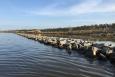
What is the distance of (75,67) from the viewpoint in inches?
780

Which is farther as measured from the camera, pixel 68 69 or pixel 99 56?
pixel 99 56

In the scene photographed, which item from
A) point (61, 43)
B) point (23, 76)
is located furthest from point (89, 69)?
point (61, 43)

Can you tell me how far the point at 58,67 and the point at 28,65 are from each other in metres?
2.63

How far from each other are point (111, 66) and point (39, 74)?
6139 mm

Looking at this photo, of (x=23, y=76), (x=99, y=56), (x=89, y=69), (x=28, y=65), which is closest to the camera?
(x=23, y=76)

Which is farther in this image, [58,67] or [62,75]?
[58,67]

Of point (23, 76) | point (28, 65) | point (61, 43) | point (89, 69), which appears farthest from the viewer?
point (61, 43)

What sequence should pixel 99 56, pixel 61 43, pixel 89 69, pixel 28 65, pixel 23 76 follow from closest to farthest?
pixel 23 76, pixel 89 69, pixel 28 65, pixel 99 56, pixel 61 43

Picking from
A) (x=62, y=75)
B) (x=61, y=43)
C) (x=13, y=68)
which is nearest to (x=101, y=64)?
(x=62, y=75)

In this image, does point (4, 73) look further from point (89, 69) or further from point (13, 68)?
point (89, 69)

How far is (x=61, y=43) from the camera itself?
3697cm

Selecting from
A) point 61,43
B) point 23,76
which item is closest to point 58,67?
point 23,76

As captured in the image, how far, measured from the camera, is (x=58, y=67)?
65.5ft

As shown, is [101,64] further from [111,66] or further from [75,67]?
[75,67]
